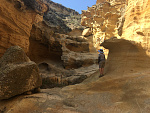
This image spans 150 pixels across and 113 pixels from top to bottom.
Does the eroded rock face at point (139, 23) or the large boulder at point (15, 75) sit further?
the eroded rock face at point (139, 23)

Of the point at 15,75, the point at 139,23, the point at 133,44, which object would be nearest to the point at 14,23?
the point at 15,75

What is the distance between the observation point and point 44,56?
13.5 meters

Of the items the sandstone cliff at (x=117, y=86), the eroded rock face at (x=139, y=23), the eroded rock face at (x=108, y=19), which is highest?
the eroded rock face at (x=108, y=19)

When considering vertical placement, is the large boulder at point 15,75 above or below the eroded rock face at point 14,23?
below

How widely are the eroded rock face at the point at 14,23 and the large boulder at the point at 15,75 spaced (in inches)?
152

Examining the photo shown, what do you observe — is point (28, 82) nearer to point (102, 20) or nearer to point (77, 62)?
point (77, 62)

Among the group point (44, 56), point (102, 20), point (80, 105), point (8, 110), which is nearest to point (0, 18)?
point (8, 110)

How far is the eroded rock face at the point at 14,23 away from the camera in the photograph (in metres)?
5.52

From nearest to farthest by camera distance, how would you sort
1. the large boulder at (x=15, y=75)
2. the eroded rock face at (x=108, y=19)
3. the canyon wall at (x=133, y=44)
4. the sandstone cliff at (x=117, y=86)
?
the sandstone cliff at (x=117, y=86)
the large boulder at (x=15, y=75)
the canyon wall at (x=133, y=44)
the eroded rock face at (x=108, y=19)

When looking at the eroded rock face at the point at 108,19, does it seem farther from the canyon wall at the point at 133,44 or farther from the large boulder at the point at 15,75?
the large boulder at the point at 15,75

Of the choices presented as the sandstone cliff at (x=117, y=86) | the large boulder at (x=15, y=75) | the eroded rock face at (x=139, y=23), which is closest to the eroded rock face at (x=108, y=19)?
the eroded rock face at (x=139, y=23)

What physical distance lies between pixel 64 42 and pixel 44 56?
11.7 feet

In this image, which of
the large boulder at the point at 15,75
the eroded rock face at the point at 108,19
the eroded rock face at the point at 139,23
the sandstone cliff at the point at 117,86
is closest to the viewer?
the sandstone cliff at the point at 117,86

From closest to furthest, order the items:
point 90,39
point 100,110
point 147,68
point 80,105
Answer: point 100,110 → point 80,105 → point 147,68 → point 90,39
